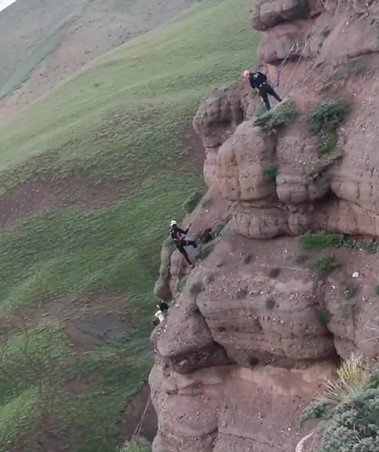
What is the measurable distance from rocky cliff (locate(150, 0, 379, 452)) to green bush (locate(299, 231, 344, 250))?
0.04 m

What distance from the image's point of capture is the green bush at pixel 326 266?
65.8 ft

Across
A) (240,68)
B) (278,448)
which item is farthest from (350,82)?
(240,68)

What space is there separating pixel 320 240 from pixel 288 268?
53.3 inches

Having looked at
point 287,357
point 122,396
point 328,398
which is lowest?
point 122,396

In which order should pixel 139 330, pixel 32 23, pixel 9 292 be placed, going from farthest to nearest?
pixel 32 23, pixel 9 292, pixel 139 330

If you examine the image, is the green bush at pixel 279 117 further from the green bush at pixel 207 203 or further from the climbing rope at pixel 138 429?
the climbing rope at pixel 138 429

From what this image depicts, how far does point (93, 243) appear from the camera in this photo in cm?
5022

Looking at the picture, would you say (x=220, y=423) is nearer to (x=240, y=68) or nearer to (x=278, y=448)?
(x=278, y=448)

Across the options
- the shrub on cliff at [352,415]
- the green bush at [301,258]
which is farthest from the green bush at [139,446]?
the shrub on cliff at [352,415]

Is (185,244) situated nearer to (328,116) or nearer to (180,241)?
(180,241)

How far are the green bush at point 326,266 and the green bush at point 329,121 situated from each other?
131 inches

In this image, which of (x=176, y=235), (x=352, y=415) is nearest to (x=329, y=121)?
(x=176, y=235)

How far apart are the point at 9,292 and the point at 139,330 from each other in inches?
448

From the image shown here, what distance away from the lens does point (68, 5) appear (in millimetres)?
174250
